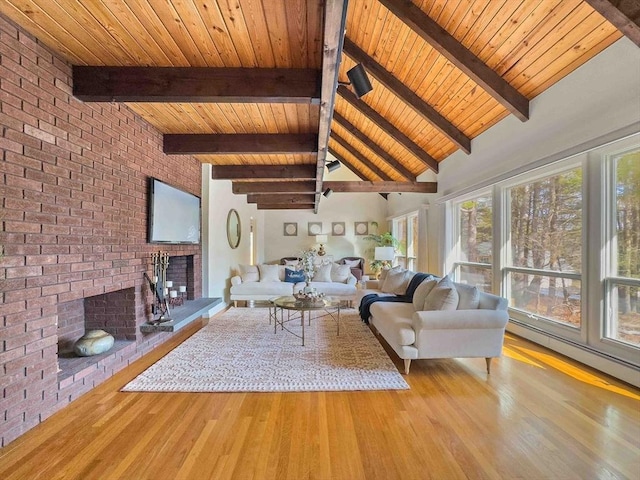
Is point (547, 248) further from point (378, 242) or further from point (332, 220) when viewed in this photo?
point (332, 220)

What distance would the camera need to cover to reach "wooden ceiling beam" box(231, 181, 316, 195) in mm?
6098

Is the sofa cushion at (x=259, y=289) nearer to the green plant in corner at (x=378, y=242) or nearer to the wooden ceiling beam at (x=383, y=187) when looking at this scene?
the wooden ceiling beam at (x=383, y=187)

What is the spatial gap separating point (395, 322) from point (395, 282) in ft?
6.60

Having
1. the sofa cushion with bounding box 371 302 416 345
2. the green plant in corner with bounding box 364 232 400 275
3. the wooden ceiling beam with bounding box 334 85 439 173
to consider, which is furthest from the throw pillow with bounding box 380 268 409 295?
the green plant in corner with bounding box 364 232 400 275

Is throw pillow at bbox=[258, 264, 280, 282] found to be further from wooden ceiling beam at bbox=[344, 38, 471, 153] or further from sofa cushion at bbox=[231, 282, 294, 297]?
wooden ceiling beam at bbox=[344, 38, 471, 153]

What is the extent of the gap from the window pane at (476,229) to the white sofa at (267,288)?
217 centimetres

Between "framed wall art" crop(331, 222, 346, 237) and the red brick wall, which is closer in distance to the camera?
the red brick wall

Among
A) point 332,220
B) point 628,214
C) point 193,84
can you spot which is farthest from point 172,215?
point 332,220

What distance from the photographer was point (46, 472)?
1576 mm

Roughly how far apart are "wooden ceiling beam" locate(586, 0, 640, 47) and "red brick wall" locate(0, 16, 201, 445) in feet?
11.9

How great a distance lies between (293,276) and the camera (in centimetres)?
637

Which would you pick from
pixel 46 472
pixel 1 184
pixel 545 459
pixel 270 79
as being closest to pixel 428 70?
pixel 270 79

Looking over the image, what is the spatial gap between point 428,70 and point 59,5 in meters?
3.49

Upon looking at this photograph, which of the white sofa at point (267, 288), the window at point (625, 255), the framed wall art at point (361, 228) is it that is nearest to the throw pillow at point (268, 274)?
the white sofa at point (267, 288)
